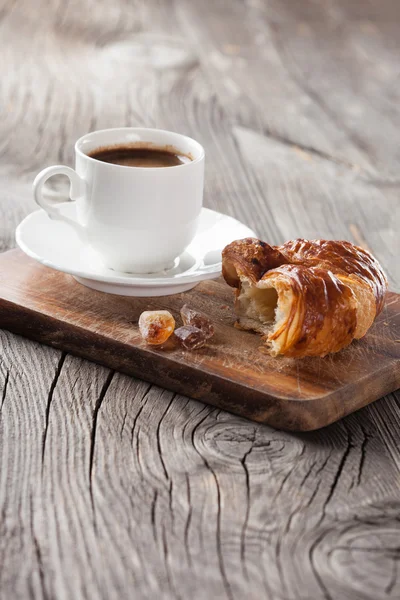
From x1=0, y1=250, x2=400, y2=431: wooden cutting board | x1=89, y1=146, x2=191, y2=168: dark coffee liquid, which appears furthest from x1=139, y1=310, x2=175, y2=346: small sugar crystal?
x1=89, y1=146, x2=191, y2=168: dark coffee liquid

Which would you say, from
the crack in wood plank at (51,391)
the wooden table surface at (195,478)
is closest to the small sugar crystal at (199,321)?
the wooden table surface at (195,478)

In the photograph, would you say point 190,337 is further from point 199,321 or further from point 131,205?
point 131,205

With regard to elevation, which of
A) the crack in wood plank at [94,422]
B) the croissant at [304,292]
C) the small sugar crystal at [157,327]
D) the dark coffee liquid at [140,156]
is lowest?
the crack in wood plank at [94,422]

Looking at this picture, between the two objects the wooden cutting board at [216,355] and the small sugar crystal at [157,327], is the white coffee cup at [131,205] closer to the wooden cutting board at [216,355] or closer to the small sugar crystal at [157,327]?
the wooden cutting board at [216,355]

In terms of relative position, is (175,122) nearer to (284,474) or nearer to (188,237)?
(188,237)

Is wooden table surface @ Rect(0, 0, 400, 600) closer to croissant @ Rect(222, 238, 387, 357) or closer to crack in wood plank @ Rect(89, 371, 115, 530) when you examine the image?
crack in wood plank @ Rect(89, 371, 115, 530)
